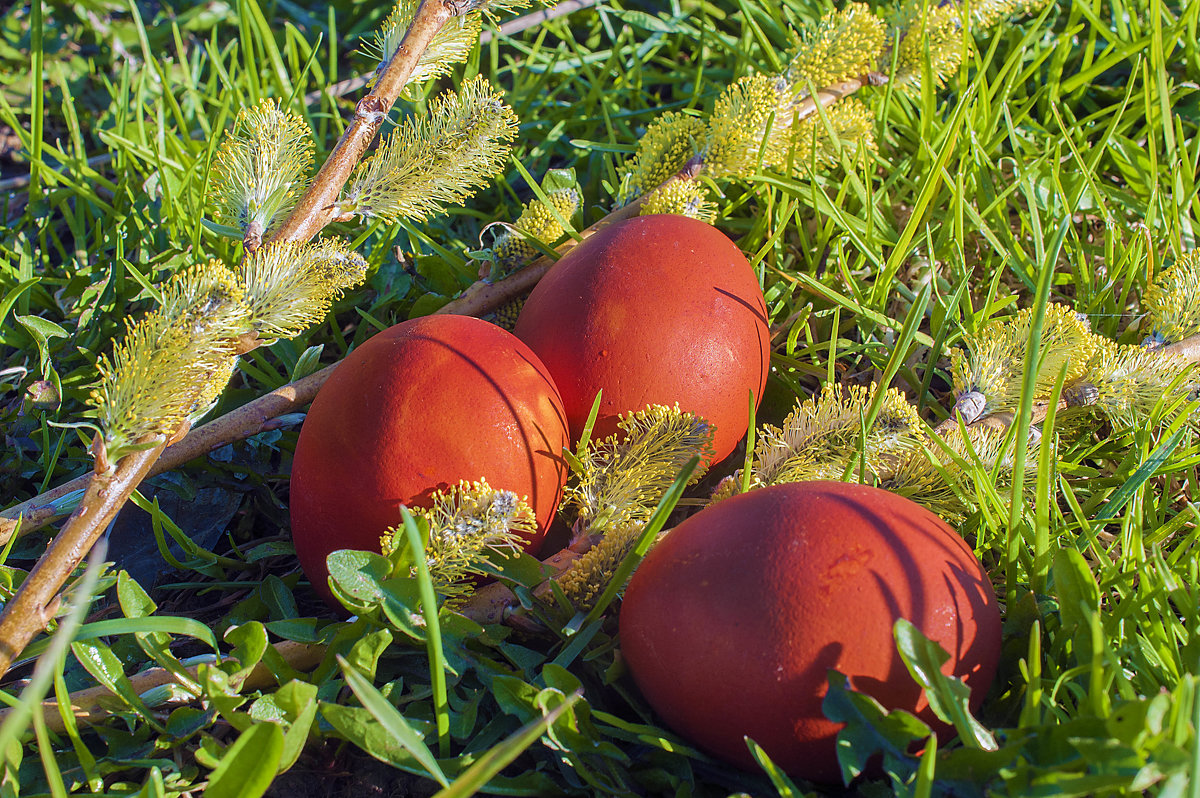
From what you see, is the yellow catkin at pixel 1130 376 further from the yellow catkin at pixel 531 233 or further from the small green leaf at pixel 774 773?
the yellow catkin at pixel 531 233

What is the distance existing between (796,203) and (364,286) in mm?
1136

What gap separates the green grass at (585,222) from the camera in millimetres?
1269

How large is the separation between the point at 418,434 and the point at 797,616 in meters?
0.64

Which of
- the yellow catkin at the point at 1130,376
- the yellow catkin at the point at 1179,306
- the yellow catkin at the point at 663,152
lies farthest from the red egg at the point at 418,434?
the yellow catkin at the point at 1179,306

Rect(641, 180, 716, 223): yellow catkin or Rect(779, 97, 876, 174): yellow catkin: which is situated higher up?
Rect(779, 97, 876, 174): yellow catkin

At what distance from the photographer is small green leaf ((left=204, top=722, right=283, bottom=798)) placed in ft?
3.75

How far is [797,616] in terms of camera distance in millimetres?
1216

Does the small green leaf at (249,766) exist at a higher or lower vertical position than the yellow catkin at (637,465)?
lower

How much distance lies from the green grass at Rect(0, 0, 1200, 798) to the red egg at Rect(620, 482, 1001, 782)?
2.3 inches

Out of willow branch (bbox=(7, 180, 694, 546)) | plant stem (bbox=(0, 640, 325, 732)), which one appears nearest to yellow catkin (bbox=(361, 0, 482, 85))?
willow branch (bbox=(7, 180, 694, 546))

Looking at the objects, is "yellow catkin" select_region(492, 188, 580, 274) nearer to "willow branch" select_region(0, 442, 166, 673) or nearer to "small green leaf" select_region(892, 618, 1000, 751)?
"willow branch" select_region(0, 442, 166, 673)

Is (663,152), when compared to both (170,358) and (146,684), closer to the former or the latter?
(170,358)

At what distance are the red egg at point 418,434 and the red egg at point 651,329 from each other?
0.33 ft

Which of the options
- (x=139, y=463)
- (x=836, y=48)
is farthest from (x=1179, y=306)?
(x=139, y=463)
